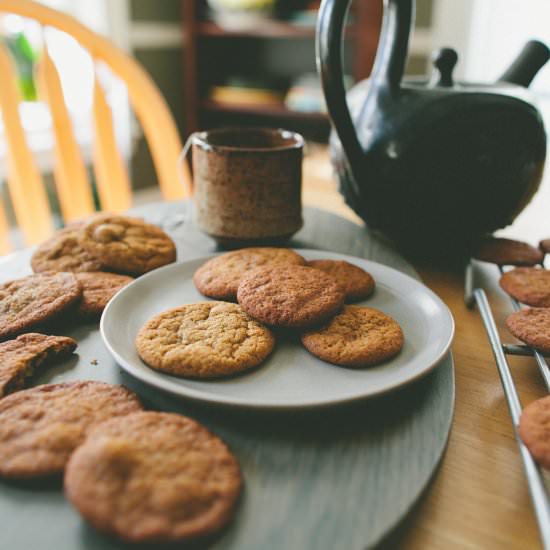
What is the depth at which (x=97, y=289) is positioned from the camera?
59cm

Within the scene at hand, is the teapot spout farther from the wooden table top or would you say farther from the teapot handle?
the wooden table top

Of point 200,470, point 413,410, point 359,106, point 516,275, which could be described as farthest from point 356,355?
point 359,106

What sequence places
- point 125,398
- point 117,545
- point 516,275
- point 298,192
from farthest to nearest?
point 298,192 → point 516,275 → point 125,398 → point 117,545

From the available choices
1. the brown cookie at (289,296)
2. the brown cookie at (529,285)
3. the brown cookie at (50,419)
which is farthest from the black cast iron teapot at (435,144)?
the brown cookie at (50,419)

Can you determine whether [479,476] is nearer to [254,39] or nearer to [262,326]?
[262,326]

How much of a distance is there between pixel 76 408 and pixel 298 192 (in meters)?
0.44

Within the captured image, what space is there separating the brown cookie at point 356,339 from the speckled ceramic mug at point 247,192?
23 cm

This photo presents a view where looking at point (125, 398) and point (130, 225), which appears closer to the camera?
point (125, 398)

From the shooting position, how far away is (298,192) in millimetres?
729

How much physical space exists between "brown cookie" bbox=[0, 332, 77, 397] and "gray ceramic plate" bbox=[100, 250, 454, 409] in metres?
0.05

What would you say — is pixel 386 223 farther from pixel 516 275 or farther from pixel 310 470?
pixel 310 470

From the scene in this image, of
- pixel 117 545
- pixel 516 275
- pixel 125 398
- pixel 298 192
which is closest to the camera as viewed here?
pixel 117 545

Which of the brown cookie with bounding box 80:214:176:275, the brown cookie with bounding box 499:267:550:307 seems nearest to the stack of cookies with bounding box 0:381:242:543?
the brown cookie with bounding box 80:214:176:275

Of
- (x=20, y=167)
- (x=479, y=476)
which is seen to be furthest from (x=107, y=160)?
(x=479, y=476)
